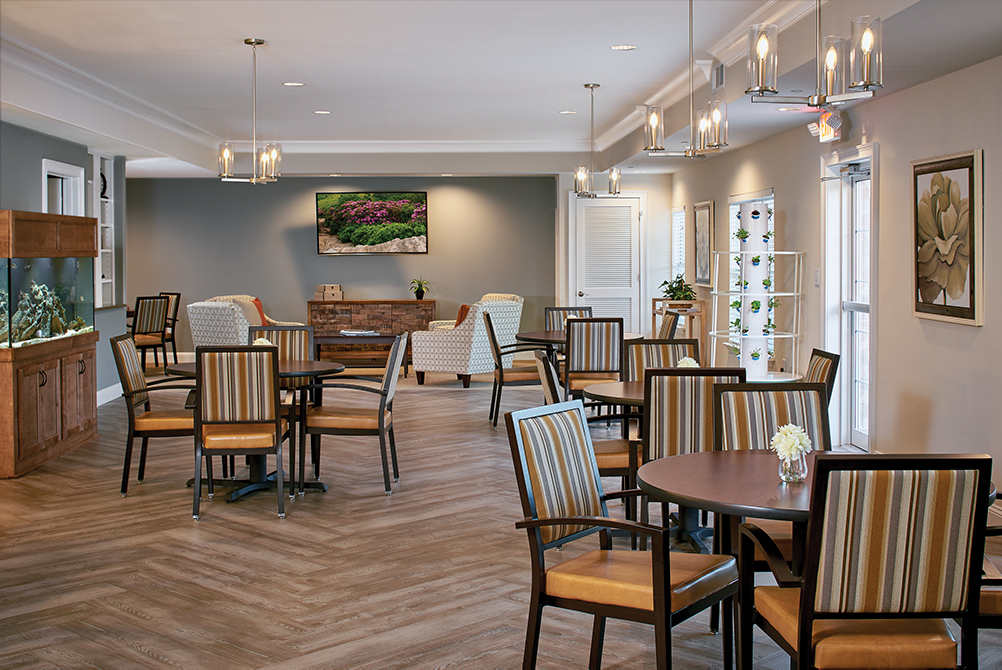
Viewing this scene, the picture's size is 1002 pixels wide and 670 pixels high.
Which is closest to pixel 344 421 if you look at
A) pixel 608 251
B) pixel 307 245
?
pixel 608 251

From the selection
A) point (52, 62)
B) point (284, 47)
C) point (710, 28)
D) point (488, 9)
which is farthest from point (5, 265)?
point (710, 28)

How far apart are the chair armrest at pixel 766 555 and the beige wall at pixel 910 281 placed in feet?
8.47

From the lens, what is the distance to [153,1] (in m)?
4.67

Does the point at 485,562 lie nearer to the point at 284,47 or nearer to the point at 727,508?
the point at 727,508

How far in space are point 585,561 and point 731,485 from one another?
49 centimetres

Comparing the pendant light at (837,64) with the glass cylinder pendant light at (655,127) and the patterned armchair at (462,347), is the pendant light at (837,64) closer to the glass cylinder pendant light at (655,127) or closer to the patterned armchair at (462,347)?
the glass cylinder pendant light at (655,127)

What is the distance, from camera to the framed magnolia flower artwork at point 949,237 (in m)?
4.37

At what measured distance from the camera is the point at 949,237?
4617 millimetres

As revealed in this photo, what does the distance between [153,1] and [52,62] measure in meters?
2.01

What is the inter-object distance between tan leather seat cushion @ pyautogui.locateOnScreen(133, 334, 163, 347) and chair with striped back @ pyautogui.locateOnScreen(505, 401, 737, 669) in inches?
330

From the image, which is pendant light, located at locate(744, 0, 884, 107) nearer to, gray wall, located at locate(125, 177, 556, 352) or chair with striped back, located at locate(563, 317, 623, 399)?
chair with striped back, located at locate(563, 317, 623, 399)

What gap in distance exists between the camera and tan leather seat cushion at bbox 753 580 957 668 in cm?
198

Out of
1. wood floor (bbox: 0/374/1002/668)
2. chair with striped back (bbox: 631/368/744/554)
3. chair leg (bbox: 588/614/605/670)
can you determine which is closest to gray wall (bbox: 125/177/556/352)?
wood floor (bbox: 0/374/1002/668)

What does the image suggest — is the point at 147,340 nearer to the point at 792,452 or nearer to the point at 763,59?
the point at 763,59
